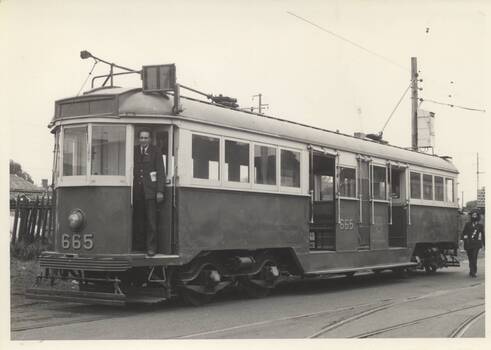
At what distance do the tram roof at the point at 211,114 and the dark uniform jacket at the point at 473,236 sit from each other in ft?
12.9

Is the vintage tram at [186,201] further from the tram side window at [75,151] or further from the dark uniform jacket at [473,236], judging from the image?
the dark uniform jacket at [473,236]

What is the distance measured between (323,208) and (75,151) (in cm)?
579

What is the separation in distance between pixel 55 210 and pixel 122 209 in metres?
1.23

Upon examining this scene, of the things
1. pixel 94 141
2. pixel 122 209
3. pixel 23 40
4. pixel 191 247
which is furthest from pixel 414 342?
pixel 23 40

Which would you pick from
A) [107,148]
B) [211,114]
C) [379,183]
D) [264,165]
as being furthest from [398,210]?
[107,148]

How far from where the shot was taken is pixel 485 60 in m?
10.0

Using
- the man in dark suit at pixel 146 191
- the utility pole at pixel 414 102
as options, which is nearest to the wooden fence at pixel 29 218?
the man in dark suit at pixel 146 191

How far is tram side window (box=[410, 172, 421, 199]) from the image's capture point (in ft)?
54.7

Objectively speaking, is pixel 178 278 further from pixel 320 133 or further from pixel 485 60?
pixel 485 60

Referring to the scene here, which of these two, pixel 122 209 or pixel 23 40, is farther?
pixel 122 209

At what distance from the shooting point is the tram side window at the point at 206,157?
10688mm

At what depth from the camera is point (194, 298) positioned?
426 inches

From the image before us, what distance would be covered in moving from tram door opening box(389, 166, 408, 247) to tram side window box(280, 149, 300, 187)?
4.17 metres

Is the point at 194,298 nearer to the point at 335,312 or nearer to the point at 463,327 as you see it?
the point at 335,312
